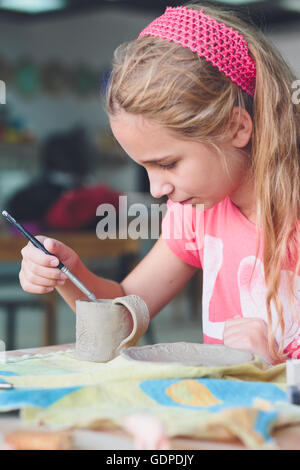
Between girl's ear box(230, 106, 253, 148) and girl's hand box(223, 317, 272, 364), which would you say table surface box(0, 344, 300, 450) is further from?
girl's ear box(230, 106, 253, 148)

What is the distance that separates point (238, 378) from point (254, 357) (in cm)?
4

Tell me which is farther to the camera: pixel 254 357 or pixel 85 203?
pixel 85 203

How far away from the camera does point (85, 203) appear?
285 centimetres

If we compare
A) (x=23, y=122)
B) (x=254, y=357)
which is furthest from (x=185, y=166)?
(x=23, y=122)

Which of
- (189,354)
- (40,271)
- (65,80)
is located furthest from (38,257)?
(65,80)

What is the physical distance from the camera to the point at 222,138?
1046mm

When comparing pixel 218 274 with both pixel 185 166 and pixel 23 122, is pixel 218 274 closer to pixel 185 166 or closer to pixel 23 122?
pixel 185 166

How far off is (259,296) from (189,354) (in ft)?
1.24

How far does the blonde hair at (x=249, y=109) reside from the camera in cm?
99

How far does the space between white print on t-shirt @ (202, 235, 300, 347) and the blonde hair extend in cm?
1

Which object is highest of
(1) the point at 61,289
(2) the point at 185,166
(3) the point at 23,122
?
(2) the point at 185,166

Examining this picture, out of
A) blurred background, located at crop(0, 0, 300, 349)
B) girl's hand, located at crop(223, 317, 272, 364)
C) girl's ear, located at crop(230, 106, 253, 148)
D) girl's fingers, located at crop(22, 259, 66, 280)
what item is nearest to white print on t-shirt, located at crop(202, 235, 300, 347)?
girl's hand, located at crop(223, 317, 272, 364)

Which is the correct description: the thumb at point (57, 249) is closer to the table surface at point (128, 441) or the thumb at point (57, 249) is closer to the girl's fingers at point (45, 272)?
the girl's fingers at point (45, 272)

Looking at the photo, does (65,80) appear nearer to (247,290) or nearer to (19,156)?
(19,156)
